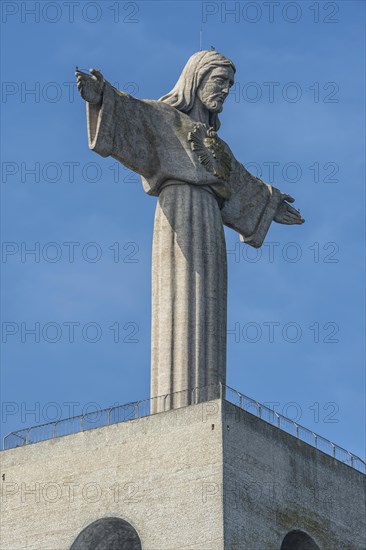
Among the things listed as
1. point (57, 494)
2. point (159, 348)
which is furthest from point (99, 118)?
point (57, 494)

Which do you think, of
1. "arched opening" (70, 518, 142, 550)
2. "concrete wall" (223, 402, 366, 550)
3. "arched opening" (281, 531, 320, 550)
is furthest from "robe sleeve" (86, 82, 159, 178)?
"arched opening" (281, 531, 320, 550)

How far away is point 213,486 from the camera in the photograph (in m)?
50.6

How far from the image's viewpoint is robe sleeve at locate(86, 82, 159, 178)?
54500 millimetres

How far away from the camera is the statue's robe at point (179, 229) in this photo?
54.1 m

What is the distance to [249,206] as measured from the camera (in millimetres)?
58719

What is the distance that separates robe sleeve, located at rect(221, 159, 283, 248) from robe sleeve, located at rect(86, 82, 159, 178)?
2.90 m

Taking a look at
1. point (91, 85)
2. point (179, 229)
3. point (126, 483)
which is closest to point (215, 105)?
point (179, 229)

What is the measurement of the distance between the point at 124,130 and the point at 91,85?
176 cm

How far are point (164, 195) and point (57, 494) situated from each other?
27.3 feet

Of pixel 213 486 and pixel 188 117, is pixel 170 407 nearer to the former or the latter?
pixel 213 486

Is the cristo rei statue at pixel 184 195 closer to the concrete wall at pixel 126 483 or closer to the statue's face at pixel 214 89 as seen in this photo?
the statue's face at pixel 214 89

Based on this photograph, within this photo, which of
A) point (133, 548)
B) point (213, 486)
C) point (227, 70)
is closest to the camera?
point (213, 486)

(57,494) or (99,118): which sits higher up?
(99,118)

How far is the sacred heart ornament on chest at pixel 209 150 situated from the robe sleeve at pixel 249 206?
960mm
